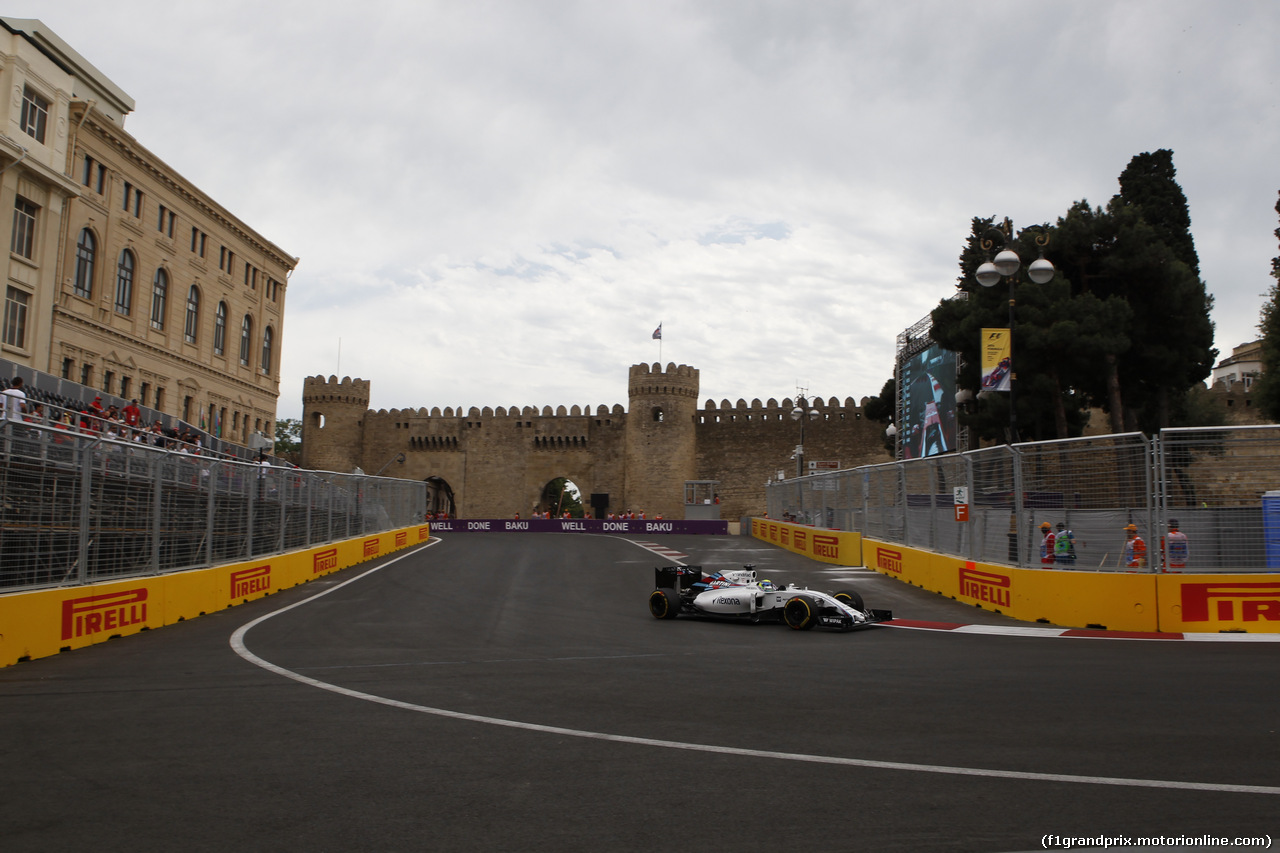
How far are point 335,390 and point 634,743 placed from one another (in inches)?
2581

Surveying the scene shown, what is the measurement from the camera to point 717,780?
4738mm

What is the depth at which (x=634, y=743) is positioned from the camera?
5.52 m

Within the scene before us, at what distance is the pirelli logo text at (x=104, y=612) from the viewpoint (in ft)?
32.0

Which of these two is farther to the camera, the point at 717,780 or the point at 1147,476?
the point at 1147,476

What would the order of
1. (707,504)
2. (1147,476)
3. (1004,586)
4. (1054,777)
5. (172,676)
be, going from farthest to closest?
(707,504) → (1004,586) → (1147,476) → (172,676) → (1054,777)

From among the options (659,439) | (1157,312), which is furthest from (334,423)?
(1157,312)

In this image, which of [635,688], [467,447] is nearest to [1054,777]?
[635,688]

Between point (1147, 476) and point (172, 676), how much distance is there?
32.8 feet

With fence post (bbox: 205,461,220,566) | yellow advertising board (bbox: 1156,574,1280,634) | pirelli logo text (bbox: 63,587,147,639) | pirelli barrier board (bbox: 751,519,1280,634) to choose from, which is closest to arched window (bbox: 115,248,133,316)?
fence post (bbox: 205,461,220,566)

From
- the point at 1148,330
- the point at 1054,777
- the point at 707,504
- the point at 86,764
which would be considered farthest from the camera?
the point at 707,504

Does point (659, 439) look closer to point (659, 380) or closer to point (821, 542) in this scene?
point (659, 380)

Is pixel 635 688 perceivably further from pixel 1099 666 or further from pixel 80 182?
pixel 80 182

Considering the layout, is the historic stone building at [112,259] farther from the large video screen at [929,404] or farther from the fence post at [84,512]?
the large video screen at [929,404]

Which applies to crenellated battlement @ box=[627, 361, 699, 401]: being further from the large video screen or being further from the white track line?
the white track line
